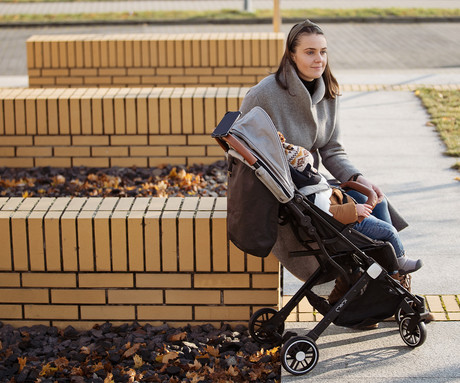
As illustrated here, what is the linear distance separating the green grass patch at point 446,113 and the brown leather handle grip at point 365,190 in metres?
2.87

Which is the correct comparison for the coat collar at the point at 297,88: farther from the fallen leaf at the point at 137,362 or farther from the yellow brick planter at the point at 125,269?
the fallen leaf at the point at 137,362

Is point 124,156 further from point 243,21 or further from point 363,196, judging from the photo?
point 243,21

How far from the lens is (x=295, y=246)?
4723 millimetres

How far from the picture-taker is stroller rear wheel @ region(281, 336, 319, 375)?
439cm

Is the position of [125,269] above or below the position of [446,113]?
above

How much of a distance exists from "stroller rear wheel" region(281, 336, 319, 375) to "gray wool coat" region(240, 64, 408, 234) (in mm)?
1076

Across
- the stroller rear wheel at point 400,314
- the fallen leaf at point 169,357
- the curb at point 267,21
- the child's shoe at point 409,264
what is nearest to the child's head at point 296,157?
the child's shoe at point 409,264

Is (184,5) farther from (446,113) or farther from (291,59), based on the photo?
(291,59)

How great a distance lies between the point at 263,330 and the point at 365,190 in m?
0.90

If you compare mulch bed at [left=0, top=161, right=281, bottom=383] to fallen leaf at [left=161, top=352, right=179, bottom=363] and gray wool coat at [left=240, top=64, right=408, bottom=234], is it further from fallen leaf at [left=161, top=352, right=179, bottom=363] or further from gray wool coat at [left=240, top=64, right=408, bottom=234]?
gray wool coat at [left=240, top=64, right=408, bottom=234]

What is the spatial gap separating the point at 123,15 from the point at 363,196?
1382 cm

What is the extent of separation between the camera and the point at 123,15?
59.2 ft

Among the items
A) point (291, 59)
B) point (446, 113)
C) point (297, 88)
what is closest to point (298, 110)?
point (297, 88)

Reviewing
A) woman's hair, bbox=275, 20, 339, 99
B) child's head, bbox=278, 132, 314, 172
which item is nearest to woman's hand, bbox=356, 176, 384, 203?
child's head, bbox=278, 132, 314, 172
